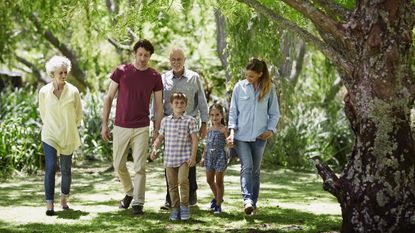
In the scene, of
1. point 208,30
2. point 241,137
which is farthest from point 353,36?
point 208,30

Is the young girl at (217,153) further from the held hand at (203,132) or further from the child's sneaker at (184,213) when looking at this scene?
the child's sneaker at (184,213)

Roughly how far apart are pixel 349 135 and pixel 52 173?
9230mm

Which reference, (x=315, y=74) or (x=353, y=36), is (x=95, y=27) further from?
(x=353, y=36)

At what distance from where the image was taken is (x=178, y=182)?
7453 millimetres

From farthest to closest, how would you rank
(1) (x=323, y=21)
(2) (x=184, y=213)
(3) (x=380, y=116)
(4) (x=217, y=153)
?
(4) (x=217, y=153)
(2) (x=184, y=213)
(1) (x=323, y=21)
(3) (x=380, y=116)

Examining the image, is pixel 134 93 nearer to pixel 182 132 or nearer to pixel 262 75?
pixel 182 132

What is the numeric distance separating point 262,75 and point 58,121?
211 centimetres

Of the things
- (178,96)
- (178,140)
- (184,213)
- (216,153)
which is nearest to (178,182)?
(184,213)

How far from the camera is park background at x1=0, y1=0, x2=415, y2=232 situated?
22.9 ft

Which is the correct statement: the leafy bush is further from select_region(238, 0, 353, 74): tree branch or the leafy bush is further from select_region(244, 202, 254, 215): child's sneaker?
select_region(238, 0, 353, 74): tree branch

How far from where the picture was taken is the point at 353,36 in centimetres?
609

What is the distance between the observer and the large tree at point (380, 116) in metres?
5.94

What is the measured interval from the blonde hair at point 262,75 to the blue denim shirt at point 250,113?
0.15ft

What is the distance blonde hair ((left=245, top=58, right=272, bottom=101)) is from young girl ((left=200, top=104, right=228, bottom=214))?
0.48 meters
